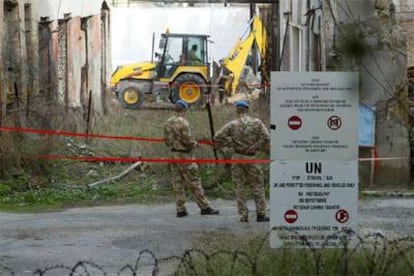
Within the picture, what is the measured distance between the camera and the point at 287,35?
30.4m

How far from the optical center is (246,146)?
1395 cm

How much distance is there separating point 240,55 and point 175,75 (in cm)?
303

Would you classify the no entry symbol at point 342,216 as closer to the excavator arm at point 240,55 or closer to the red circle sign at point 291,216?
the red circle sign at point 291,216

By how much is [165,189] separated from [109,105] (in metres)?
16.6

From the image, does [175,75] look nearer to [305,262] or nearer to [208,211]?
[208,211]

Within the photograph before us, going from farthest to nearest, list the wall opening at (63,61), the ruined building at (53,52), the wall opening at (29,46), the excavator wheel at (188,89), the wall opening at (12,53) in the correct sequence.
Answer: the excavator wheel at (188,89), the wall opening at (63,61), the wall opening at (29,46), the ruined building at (53,52), the wall opening at (12,53)

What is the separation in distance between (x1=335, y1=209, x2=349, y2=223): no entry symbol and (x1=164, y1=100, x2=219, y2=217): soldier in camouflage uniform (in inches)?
199

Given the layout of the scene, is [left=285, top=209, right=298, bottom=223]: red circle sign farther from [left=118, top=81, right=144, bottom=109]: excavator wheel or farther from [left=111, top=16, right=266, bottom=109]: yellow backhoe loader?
[left=118, top=81, right=144, bottom=109]: excavator wheel

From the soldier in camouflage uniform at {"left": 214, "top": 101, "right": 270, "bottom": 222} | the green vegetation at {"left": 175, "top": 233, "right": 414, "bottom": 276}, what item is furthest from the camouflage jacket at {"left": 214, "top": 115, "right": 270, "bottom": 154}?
the green vegetation at {"left": 175, "top": 233, "right": 414, "bottom": 276}

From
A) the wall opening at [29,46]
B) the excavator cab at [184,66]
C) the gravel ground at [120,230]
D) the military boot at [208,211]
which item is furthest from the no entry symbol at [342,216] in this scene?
the excavator cab at [184,66]

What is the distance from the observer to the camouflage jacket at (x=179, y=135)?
47.6 feet

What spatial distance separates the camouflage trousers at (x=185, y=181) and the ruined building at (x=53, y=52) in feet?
17.7

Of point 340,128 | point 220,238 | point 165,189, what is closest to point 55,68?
point 165,189

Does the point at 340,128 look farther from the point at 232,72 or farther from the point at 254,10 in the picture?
the point at 254,10
